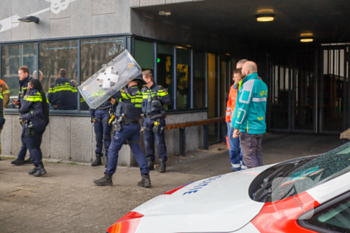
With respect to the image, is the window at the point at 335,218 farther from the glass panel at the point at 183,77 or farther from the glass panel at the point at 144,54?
the glass panel at the point at 183,77

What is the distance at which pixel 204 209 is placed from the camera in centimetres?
229

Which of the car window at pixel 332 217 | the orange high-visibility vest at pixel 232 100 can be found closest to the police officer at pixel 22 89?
the orange high-visibility vest at pixel 232 100

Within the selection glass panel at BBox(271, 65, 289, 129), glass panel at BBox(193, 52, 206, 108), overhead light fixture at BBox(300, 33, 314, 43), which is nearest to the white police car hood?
glass panel at BBox(193, 52, 206, 108)

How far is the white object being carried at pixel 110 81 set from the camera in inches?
254

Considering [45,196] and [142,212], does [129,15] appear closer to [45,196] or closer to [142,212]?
[45,196]

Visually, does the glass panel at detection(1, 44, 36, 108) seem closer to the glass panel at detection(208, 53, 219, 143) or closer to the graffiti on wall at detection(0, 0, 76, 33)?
the graffiti on wall at detection(0, 0, 76, 33)

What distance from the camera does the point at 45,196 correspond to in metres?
5.88

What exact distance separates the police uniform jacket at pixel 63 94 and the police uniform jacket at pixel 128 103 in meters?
2.98

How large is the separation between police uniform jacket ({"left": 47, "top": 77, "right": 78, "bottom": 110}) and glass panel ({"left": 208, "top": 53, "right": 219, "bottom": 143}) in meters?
4.12

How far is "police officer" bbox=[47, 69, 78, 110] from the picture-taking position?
895cm

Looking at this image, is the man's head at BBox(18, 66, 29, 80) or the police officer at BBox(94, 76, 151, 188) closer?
the police officer at BBox(94, 76, 151, 188)

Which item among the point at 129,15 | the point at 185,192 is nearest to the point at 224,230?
the point at 185,192

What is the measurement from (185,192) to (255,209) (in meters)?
0.75

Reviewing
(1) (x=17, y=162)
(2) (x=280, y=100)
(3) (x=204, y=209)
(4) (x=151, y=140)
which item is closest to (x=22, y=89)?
(1) (x=17, y=162)
